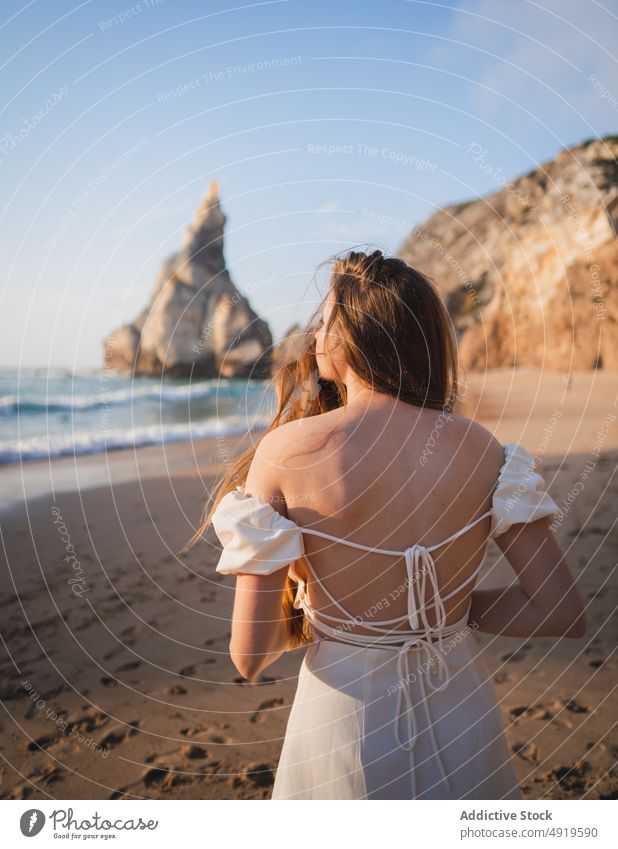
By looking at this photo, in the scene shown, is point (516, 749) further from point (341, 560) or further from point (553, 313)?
point (553, 313)

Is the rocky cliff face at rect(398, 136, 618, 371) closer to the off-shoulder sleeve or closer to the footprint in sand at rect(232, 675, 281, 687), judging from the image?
the footprint in sand at rect(232, 675, 281, 687)

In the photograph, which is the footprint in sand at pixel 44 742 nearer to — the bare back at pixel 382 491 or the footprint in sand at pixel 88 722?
the footprint in sand at pixel 88 722

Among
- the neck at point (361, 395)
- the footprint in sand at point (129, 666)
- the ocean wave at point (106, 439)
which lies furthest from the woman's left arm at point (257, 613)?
the ocean wave at point (106, 439)

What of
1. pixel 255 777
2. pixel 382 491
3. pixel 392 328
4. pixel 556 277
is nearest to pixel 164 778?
pixel 255 777

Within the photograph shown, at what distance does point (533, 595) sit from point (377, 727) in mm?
455

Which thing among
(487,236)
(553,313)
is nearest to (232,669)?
(553,313)

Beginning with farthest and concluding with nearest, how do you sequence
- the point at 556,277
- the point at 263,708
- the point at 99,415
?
1. the point at 556,277
2. the point at 99,415
3. the point at 263,708

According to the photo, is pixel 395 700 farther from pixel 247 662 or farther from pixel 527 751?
pixel 527 751

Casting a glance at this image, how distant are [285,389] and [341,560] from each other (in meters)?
A: 0.57

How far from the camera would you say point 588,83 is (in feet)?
9.45

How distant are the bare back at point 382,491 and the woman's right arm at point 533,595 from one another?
0.10 metres

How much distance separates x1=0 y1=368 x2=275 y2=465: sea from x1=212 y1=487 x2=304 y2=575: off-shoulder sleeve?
617 cm

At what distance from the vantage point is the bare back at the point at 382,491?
1.36 m

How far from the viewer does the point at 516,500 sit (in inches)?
59.1
